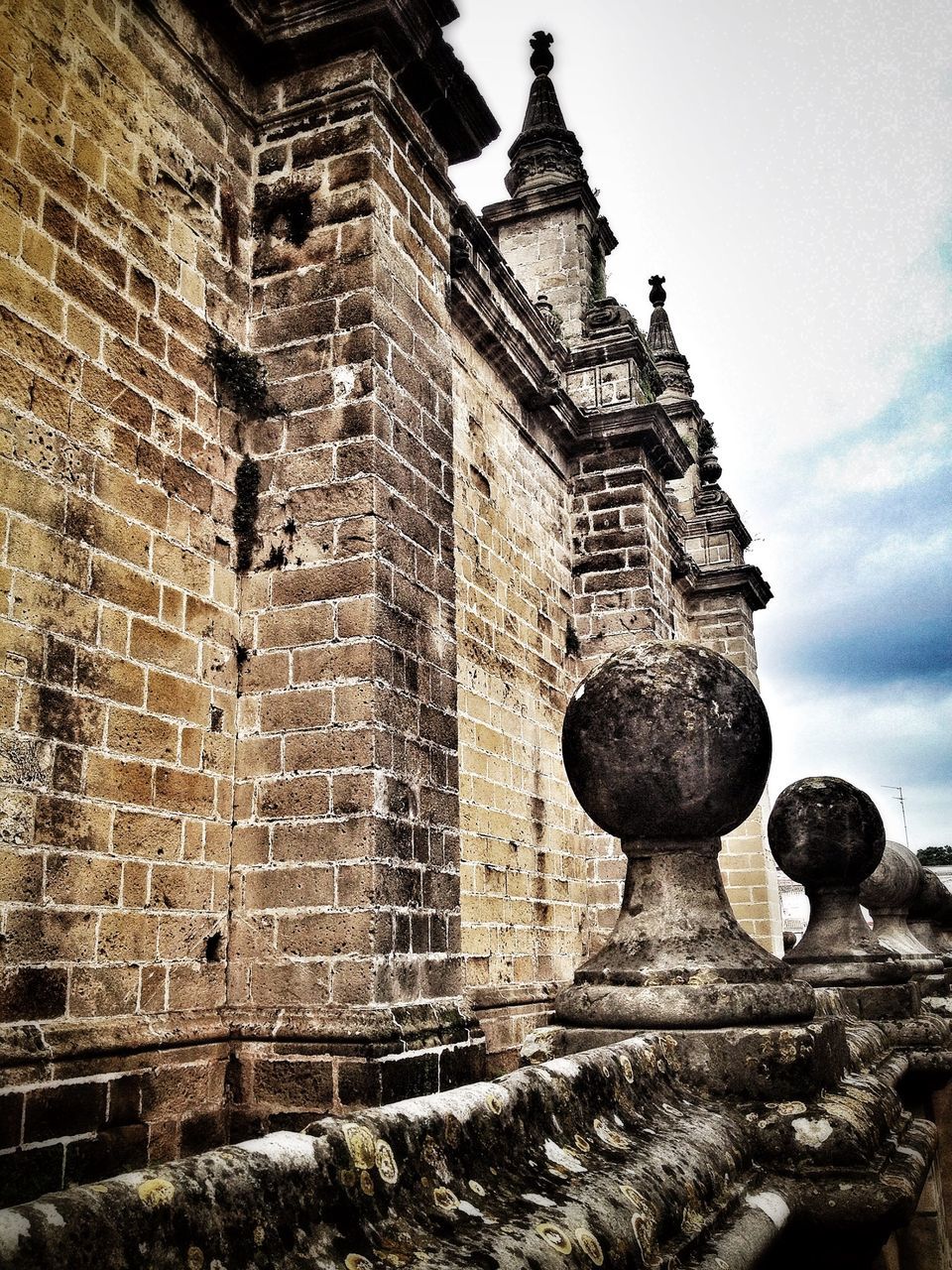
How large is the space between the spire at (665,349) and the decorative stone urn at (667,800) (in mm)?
14581

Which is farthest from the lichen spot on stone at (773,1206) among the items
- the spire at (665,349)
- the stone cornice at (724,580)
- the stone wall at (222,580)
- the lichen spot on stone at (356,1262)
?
the spire at (665,349)

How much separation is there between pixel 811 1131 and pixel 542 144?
11204 millimetres

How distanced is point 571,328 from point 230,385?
6493 millimetres

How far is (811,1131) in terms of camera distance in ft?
7.84

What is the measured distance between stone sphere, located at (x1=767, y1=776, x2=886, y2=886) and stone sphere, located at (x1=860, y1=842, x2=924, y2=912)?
186 centimetres

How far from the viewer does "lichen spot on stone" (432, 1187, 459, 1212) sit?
146 centimetres

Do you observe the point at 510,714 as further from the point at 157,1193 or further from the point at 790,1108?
the point at 157,1193

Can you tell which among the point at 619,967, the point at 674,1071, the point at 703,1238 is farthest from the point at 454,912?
the point at 703,1238

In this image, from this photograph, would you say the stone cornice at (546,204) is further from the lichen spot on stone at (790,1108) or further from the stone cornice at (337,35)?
the lichen spot on stone at (790,1108)

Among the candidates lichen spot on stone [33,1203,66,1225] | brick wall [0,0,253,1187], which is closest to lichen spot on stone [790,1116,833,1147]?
lichen spot on stone [33,1203,66,1225]

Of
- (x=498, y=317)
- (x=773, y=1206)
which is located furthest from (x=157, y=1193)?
(x=498, y=317)

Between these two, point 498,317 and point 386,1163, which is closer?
point 386,1163

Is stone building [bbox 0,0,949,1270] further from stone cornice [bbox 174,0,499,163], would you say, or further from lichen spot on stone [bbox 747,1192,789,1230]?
lichen spot on stone [bbox 747,1192,789,1230]

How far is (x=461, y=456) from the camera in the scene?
24.2ft
